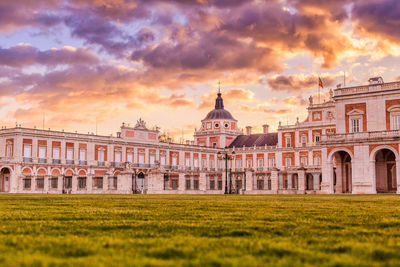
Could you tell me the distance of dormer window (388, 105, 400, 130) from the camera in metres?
44.0

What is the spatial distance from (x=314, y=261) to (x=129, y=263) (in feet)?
5.33

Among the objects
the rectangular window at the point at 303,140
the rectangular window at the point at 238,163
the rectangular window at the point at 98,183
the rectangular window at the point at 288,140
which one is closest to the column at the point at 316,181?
the rectangular window at the point at 98,183

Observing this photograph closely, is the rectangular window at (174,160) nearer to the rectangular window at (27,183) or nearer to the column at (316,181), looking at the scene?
the rectangular window at (27,183)

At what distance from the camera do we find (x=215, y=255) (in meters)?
4.61

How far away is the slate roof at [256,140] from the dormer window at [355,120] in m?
38.9

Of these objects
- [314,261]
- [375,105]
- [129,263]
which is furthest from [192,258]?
[375,105]

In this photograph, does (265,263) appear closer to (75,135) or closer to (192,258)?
(192,258)

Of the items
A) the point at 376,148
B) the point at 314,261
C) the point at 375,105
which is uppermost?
the point at 375,105

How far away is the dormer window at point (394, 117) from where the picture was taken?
144ft

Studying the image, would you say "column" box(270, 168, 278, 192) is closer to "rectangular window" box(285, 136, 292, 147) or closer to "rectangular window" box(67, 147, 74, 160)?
"rectangular window" box(67, 147, 74, 160)

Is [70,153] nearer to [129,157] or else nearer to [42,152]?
[42,152]

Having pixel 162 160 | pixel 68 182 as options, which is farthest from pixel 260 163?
pixel 68 182

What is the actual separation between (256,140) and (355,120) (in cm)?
4384

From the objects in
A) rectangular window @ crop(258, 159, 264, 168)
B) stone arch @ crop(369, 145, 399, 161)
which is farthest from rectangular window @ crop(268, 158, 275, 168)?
stone arch @ crop(369, 145, 399, 161)
